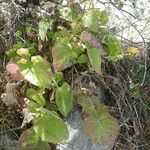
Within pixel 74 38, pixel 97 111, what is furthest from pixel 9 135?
pixel 74 38

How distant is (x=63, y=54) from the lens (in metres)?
1.82

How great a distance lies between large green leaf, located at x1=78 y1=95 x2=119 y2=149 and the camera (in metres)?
1.71

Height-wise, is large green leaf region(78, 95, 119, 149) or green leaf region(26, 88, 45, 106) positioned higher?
green leaf region(26, 88, 45, 106)

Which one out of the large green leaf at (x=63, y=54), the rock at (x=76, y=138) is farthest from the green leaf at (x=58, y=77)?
the rock at (x=76, y=138)

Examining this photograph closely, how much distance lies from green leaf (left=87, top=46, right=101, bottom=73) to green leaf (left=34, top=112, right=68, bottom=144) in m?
0.28

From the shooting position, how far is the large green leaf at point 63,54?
1795mm

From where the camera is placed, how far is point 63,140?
1.72 m

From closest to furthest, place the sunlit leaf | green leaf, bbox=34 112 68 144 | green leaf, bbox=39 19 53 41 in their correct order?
green leaf, bbox=34 112 68 144, green leaf, bbox=39 19 53 41, the sunlit leaf

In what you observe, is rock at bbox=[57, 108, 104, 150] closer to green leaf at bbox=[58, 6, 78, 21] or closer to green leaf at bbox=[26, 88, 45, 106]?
green leaf at bbox=[26, 88, 45, 106]

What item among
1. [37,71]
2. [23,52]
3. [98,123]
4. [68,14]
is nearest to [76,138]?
[98,123]

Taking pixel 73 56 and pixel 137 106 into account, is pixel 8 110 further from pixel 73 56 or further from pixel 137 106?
pixel 137 106

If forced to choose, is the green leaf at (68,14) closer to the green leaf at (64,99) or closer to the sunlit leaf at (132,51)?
the green leaf at (64,99)

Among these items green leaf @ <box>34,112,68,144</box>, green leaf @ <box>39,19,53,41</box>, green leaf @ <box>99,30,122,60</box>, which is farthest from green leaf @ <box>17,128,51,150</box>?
green leaf @ <box>99,30,122,60</box>

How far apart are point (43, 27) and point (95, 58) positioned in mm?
295
